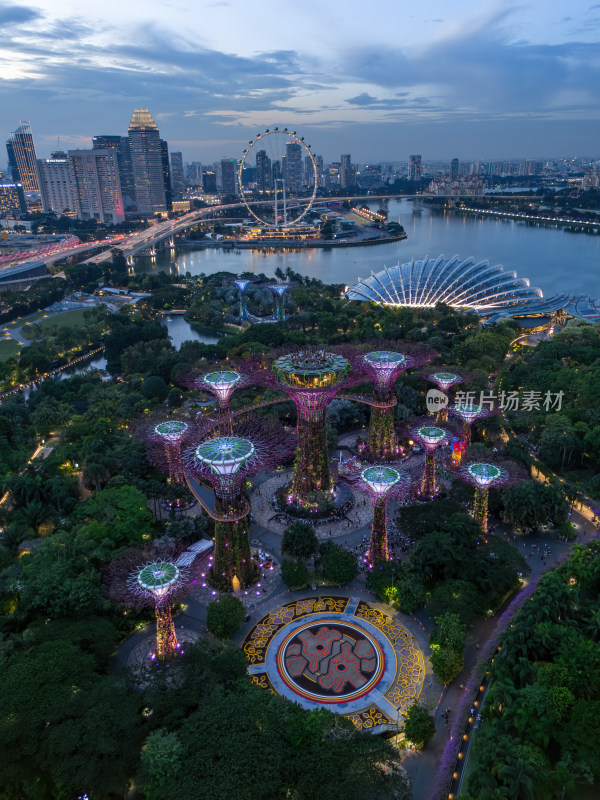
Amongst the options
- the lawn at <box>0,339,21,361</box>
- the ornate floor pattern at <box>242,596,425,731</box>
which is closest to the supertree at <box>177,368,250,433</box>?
the ornate floor pattern at <box>242,596,425,731</box>

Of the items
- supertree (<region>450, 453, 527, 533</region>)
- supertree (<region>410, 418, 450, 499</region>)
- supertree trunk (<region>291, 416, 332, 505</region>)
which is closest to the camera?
supertree (<region>450, 453, 527, 533</region>)

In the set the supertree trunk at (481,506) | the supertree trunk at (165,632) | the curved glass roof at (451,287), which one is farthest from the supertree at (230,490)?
the curved glass roof at (451,287)

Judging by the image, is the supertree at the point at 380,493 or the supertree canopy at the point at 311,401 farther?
the supertree canopy at the point at 311,401

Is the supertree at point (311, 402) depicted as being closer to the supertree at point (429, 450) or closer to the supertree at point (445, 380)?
the supertree at point (429, 450)

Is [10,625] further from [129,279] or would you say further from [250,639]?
[129,279]

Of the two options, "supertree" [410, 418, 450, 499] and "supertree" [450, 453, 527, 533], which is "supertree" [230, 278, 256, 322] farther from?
"supertree" [450, 453, 527, 533]
